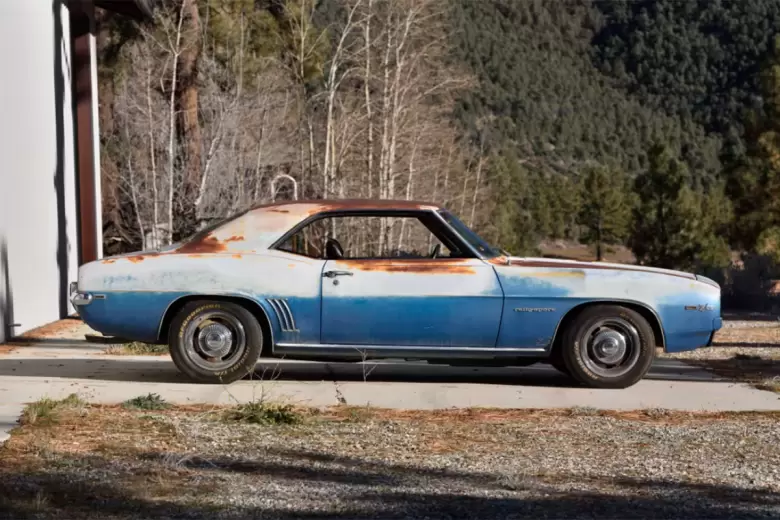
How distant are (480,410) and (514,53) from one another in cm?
10495

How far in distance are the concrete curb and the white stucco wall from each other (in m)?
4.64

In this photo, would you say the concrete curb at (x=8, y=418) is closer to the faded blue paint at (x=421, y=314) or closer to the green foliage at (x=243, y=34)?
the faded blue paint at (x=421, y=314)

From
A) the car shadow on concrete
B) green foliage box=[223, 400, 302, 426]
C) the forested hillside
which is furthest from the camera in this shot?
the forested hillside

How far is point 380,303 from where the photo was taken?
27.8ft

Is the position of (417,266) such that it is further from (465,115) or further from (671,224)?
(465,115)

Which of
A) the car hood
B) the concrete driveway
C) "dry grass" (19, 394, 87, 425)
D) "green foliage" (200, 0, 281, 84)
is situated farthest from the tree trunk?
"dry grass" (19, 394, 87, 425)

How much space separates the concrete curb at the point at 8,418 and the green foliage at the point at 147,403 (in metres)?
0.69

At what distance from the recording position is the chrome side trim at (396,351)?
27.9ft

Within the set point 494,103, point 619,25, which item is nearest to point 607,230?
point 494,103

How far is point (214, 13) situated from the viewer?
102ft

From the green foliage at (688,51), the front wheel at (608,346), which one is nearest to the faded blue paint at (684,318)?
the front wheel at (608,346)

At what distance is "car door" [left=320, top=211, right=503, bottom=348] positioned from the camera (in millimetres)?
8453

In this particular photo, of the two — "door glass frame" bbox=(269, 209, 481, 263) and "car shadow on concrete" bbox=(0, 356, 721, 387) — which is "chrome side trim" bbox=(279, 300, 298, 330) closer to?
"door glass frame" bbox=(269, 209, 481, 263)

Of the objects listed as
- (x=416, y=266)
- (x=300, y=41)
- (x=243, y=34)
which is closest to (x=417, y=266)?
(x=416, y=266)
